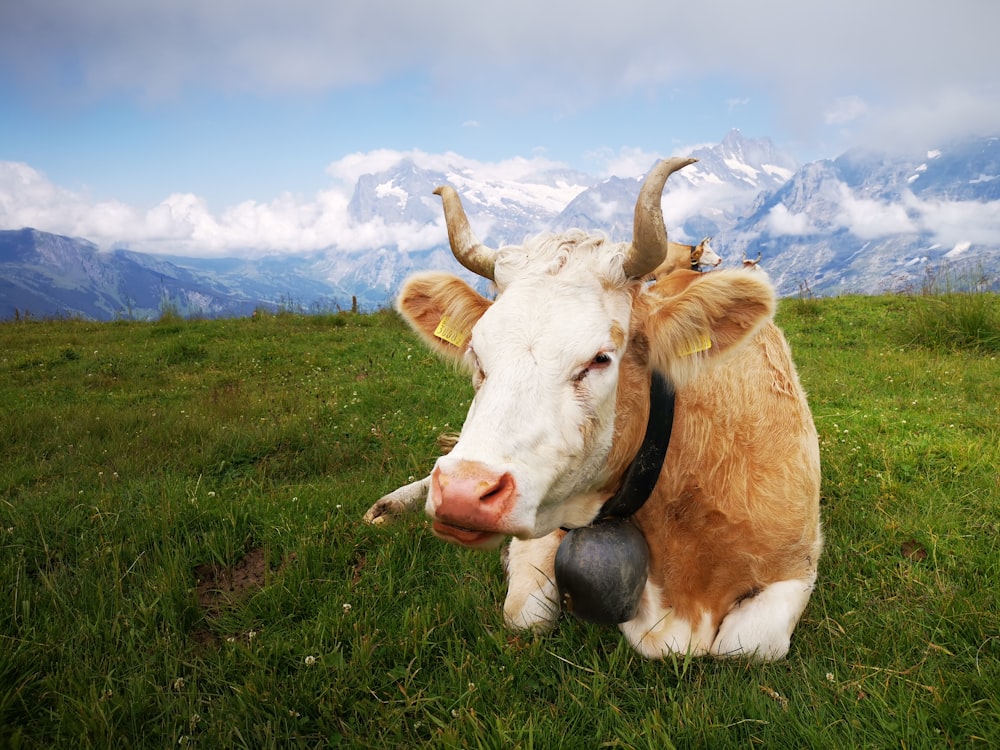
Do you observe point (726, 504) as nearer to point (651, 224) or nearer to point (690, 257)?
point (651, 224)

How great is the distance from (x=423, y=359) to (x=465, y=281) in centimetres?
622

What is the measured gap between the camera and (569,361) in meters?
2.42

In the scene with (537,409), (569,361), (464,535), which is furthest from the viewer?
(569,361)

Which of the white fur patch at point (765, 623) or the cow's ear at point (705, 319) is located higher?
the cow's ear at point (705, 319)

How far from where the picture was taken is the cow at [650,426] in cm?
239

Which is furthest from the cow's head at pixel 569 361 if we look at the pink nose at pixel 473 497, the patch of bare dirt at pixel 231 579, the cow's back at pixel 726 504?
the patch of bare dirt at pixel 231 579

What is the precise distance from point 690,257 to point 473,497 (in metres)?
3.29

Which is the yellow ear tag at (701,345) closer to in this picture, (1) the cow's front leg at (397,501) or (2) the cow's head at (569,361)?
(2) the cow's head at (569,361)

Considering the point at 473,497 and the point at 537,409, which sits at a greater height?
the point at 537,409

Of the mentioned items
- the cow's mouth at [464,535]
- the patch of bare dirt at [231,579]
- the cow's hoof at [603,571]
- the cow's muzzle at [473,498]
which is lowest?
the patch of bare dirt at [231,579]

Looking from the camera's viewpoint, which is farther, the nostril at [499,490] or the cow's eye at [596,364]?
the cow's eye at [596,364]

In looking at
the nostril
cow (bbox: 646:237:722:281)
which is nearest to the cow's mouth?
the nostril

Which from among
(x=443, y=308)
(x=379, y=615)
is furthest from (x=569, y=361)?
(x=379, y=615)

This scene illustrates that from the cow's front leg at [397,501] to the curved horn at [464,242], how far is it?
5.95ft
